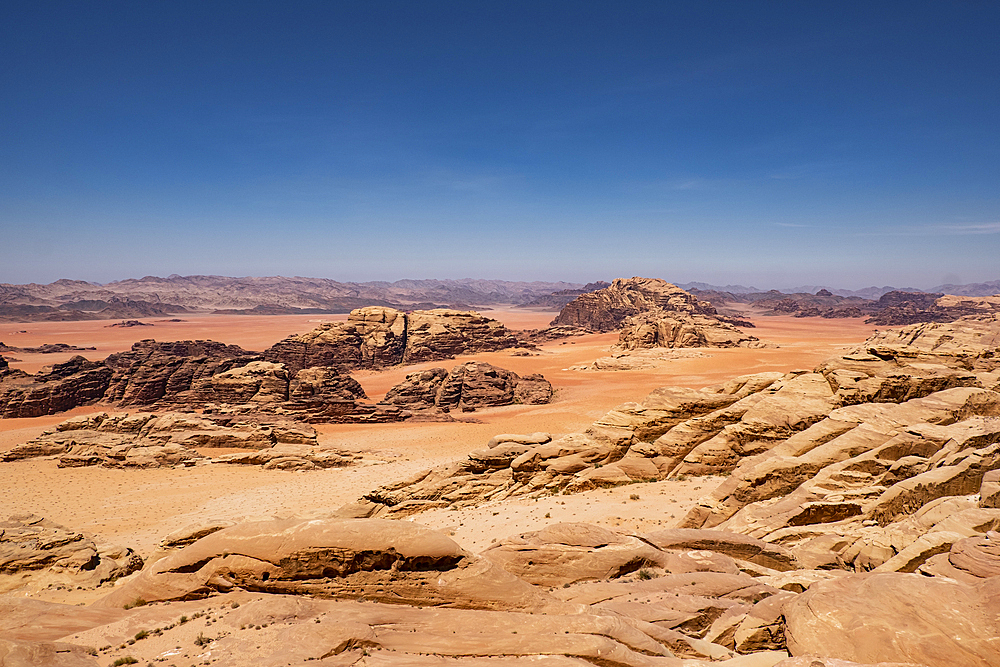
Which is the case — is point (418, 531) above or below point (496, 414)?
above

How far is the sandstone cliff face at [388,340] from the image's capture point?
58031 mm

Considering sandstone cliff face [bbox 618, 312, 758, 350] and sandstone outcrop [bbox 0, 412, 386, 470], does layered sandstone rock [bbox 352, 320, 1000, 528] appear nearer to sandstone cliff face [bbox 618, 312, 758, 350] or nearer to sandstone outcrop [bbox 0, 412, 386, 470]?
sandstone outcrop [bbox 0, 412, 386, 470]

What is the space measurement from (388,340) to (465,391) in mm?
24387

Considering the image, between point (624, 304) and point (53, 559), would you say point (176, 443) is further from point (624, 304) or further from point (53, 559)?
point (624, 304)

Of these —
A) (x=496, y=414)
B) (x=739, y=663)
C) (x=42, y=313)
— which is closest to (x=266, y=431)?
(x=496, y=414)

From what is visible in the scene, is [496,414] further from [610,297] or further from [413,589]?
[610,297]

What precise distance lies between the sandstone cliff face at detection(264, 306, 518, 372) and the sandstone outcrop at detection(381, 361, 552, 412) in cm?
1846

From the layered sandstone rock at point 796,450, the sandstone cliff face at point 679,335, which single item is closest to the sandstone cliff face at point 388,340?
the sandstone cliff face at point 679,335

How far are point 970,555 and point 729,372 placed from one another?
146 ft

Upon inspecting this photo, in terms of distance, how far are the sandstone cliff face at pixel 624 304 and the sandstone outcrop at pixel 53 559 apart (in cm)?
9403

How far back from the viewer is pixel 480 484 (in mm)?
20094

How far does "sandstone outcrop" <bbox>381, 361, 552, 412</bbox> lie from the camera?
136ft

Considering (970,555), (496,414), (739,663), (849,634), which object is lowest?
(496,414)

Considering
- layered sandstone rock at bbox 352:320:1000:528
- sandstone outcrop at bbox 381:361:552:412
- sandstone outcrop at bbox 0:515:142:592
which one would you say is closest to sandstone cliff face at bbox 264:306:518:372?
sandstone outcrop at bbox 381:361:552:412
